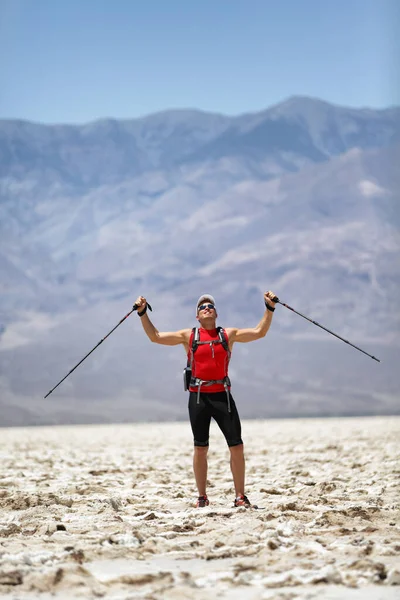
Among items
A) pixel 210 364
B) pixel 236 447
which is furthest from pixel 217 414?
pixel 210 364

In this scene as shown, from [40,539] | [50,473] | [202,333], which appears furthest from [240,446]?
[50,473]

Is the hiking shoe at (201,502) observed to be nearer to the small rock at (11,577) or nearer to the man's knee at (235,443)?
the man's knee at (235,443)

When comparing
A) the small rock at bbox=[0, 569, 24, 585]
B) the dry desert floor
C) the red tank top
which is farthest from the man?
the small rock at bbox=[0, 569, 24, 585]

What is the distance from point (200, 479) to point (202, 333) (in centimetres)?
112

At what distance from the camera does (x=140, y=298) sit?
22.2 ft

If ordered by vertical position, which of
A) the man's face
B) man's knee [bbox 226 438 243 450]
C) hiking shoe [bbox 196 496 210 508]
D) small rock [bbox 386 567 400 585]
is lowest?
small rock [bbox 386 567 400 585]

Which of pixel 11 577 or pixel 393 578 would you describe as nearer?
pixel 393 578

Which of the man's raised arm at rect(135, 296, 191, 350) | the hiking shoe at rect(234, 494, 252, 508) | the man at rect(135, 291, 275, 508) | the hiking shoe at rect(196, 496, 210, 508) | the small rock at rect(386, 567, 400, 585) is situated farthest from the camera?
the man's raised arm at rect(135, 296, 191, 350)

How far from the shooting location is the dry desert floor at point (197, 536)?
3752mm

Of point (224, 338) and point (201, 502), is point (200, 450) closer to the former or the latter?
point (201, 502)

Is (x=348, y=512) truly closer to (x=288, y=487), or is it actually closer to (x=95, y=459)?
(x=288, y=487)

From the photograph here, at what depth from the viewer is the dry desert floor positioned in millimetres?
3752

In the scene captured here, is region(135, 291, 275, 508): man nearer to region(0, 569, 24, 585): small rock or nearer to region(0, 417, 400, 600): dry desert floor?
region(0, 417, 400, 600): dry desert floor

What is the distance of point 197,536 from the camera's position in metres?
5.09
